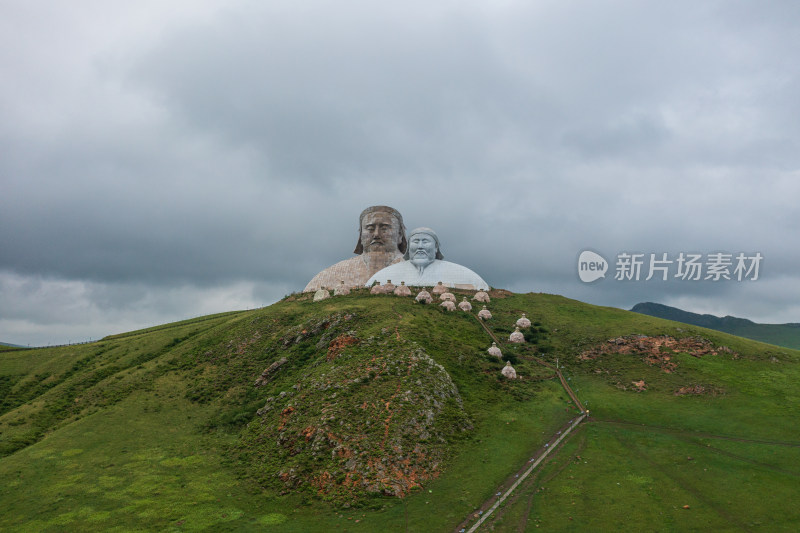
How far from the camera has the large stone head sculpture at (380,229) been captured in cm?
6744

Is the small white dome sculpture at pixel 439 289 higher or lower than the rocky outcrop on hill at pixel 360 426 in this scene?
higher

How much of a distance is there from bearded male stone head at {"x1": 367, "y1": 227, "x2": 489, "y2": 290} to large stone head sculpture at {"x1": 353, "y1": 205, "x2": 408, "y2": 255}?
569 cm

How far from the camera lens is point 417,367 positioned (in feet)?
102

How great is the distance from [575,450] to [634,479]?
3.71 m

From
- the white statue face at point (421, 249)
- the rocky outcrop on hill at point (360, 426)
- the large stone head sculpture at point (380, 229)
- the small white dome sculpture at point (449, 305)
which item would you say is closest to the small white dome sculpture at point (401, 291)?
the small white dome sculpture at point (449, 305)

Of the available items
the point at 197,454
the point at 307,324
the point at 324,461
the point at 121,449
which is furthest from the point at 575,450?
the point at 121,449

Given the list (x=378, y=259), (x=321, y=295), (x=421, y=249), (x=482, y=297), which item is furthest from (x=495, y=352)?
(x=378, y=259)

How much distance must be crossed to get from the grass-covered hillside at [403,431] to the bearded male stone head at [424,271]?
12606mm

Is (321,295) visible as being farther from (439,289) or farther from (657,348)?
(657,348)

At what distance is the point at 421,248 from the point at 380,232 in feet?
30.0

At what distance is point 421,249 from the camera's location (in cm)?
6119

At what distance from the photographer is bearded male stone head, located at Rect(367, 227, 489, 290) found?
198 ft

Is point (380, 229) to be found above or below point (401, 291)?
above

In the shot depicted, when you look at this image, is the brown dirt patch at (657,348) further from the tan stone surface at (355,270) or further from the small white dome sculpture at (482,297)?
the tan stone surface at (355,270)
